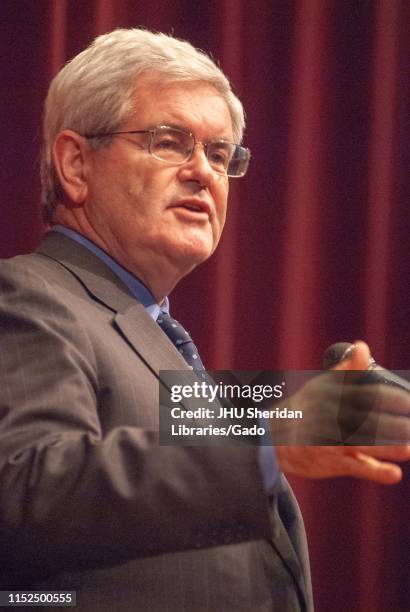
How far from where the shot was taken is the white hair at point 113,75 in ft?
4.09

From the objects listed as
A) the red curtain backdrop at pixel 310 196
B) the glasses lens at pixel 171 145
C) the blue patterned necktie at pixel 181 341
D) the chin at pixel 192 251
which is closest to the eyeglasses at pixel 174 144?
the glasses lens at pixel 171 145

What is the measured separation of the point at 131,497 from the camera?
2.62ft

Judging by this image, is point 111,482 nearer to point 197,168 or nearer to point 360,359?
point 360,359

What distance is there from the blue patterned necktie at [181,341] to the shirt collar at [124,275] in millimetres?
19

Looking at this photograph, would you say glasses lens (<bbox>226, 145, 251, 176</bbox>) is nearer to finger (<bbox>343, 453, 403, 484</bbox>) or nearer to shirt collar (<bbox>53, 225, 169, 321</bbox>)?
shirt collar (<bbox>53, 225, 169, 321</bbox>)

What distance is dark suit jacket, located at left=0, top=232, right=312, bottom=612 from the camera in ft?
2.63

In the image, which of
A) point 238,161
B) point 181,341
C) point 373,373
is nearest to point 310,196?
point 238,161

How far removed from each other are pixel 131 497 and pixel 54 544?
11 centimetres

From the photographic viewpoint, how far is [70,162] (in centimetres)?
130

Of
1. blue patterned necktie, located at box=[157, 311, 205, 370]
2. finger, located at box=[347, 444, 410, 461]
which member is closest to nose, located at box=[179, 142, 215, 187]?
blue patterned necktie, located at box=[157, 311, 205, 370]

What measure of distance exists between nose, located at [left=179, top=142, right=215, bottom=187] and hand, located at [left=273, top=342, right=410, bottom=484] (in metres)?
0.58

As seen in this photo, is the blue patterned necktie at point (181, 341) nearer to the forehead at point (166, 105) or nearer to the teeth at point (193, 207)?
the teeth at point (193, 207)

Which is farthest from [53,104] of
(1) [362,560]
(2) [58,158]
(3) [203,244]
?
(1) [362,560]

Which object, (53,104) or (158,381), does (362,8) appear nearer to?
(53,104)
